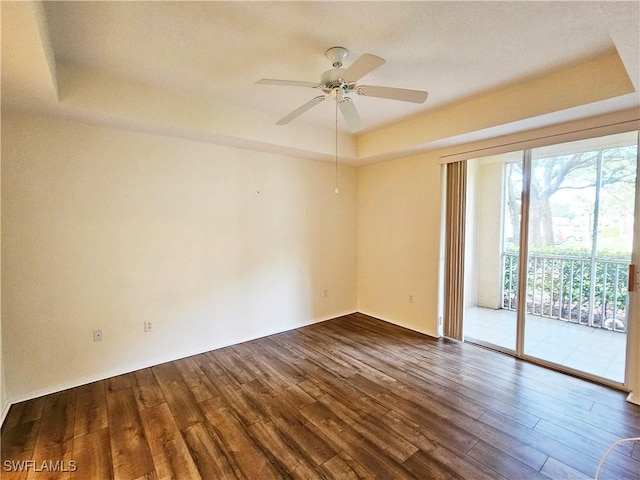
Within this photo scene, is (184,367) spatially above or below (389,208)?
below

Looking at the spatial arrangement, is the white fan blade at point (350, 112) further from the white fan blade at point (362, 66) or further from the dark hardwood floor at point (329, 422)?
the dark hardwood floor at point (329, 422)

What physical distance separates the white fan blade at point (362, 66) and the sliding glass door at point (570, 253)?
7.44ft

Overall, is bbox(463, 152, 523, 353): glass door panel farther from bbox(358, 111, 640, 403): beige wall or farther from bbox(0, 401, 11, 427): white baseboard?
bbox(0, 401, 11, 427): white baseboard

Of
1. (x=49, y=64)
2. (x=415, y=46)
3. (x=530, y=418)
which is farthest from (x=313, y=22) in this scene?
(x=530, y=418)

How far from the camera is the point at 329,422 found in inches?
86.2

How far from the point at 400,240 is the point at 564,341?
213 cm

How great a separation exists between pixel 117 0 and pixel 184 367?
2955 millimetres

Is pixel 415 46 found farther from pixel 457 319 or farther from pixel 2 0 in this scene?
pixel 457 319

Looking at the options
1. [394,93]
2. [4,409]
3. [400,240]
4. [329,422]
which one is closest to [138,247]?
[4,409]

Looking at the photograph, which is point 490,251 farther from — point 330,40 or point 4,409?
point 4,409

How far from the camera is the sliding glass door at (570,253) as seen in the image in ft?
9.26

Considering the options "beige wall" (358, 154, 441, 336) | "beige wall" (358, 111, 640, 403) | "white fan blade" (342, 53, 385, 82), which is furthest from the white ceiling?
"beige wall" (358, 154, 441, 336)

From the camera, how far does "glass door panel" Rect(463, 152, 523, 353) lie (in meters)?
4.03

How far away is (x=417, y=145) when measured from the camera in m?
3.46
